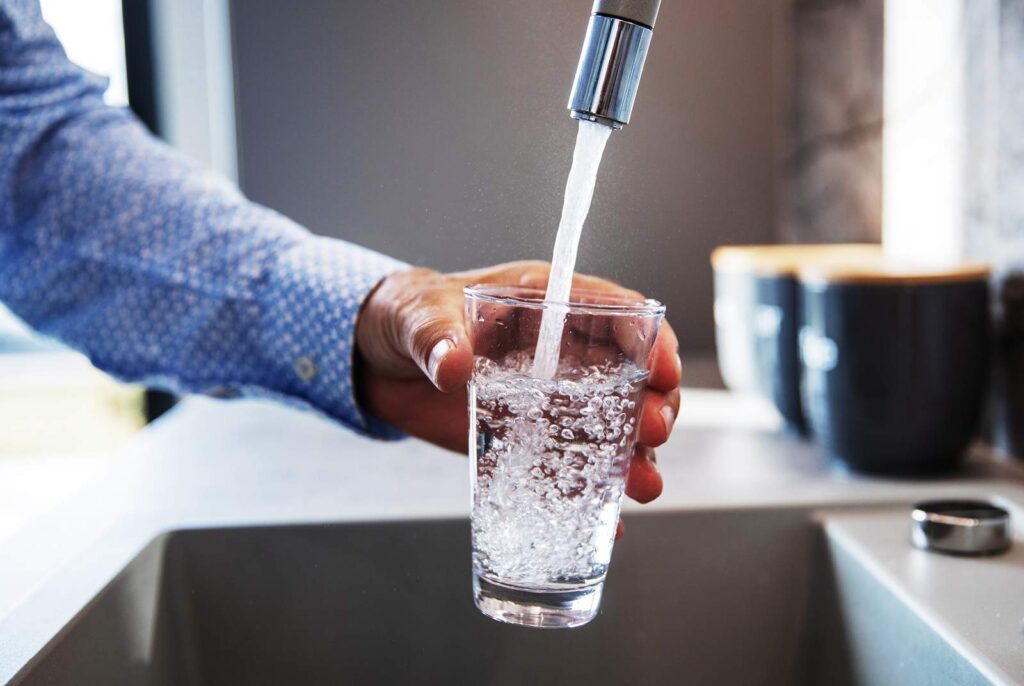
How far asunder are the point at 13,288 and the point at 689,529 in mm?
597

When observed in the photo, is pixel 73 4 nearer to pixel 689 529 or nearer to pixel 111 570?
pixel 111 570

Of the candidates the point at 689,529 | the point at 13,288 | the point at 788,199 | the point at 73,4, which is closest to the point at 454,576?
the point at 689,529

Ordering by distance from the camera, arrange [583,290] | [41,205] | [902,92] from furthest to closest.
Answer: [902,92] < [41,205] < [583,290]

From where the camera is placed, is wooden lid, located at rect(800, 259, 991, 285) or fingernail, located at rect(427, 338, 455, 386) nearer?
fingernail, located at rect(427, 338, 455, 386)

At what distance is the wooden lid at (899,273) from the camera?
2.80 ft

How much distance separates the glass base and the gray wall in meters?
0.18

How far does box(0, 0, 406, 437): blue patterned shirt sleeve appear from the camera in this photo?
2.60ft

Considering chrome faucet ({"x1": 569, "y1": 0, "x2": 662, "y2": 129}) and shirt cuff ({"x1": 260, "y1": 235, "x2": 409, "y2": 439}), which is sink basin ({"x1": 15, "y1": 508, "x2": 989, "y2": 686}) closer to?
shirt cuff ({"x1": 260, "y1": 235, "x2": 409, "y2": 439})

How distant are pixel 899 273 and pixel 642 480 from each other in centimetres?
43

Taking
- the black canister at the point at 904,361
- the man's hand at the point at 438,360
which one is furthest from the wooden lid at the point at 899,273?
the man's hand at the point at 438,360

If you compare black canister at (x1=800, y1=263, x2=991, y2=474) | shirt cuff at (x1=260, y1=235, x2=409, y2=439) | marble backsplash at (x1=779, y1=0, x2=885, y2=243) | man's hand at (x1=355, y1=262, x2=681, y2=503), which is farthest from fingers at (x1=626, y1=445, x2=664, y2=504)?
marble backsplash at (x1=779, y1=0, x2=885, y2=243)

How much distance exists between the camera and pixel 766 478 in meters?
0.88

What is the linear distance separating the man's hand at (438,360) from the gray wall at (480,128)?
18mm

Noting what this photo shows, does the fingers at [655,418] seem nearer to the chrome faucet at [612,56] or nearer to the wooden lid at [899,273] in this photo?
the chrome faucet at [612,56]
